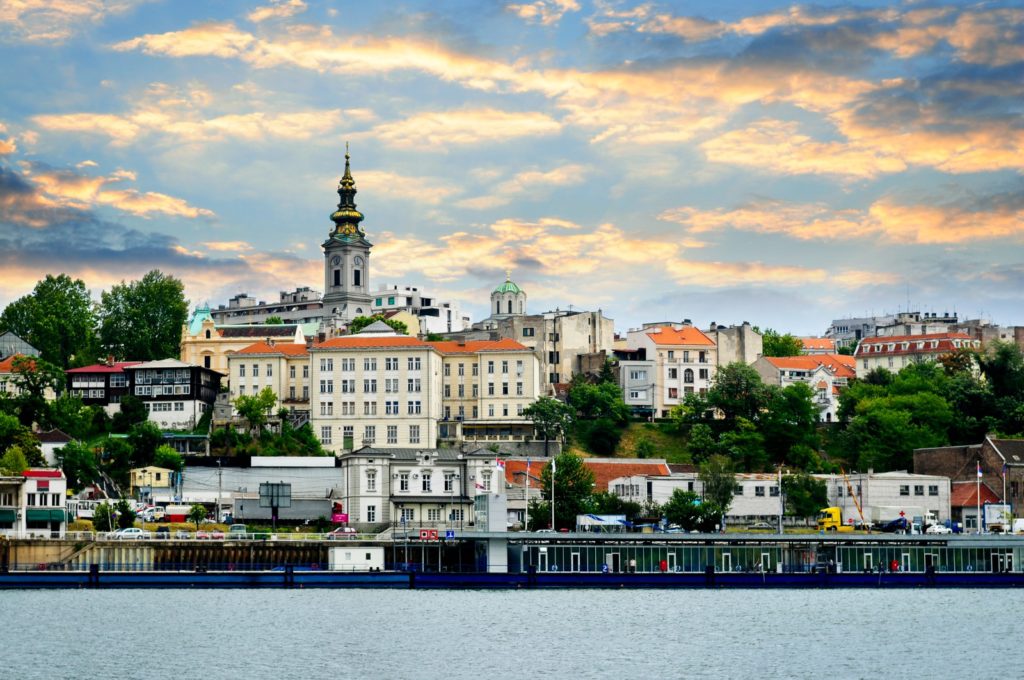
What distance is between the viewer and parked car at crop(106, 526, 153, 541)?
9472 cm

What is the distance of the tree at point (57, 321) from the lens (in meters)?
155

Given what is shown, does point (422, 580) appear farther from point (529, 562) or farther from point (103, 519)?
point (103, 519)

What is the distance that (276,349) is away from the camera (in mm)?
140250

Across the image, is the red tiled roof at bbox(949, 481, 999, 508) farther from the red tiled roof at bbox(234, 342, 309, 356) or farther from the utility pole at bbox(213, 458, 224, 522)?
the red tiled roof at bbox(234, 342, 309, 356)

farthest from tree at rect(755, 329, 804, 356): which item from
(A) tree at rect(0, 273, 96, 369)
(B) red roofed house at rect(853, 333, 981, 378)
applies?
(A) tree at rect(0, 273, 96, 369)

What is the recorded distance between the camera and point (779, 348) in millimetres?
178625

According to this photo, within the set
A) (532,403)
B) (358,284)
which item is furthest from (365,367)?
(358,284)

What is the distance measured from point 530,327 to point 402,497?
46732 mm

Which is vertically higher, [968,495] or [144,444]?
Answer: [144,444]

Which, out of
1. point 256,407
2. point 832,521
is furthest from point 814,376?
point 256,407

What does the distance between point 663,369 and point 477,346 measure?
1721 centimetres

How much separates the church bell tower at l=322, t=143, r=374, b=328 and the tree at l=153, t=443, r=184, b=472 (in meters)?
62.0

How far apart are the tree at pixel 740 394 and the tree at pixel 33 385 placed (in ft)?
172

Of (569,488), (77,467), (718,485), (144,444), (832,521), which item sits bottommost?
(832,521)
